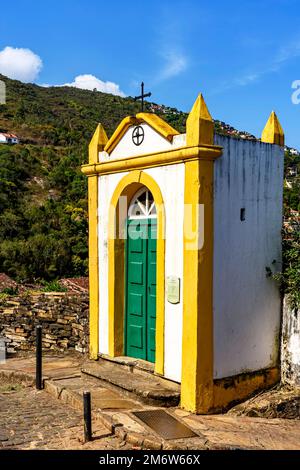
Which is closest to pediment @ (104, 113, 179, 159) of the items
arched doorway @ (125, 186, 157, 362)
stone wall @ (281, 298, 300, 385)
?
arched doorway @ (125, 186, 157, 362)

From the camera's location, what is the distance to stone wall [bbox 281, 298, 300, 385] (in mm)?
7523

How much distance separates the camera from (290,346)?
764 cm

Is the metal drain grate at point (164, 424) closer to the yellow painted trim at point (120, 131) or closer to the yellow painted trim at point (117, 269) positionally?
the yellow painted trim at point (117, 269)

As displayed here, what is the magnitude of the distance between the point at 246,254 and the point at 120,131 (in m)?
2.88

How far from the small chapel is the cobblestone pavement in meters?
1.35

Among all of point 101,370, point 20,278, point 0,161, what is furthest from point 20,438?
point 0,161

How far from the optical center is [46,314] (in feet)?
33.0

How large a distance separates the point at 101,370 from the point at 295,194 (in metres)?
9.42

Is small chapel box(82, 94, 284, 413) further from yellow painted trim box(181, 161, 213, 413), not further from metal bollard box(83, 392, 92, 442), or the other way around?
metal bollard box(83, 392, 92, 442)

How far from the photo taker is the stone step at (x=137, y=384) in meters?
6.86

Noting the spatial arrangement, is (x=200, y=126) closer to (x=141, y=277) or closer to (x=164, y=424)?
(x=141, y=277)

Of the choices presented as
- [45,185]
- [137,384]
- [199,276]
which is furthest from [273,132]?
[45,185]

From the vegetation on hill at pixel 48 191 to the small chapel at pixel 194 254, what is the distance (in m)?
0.84
